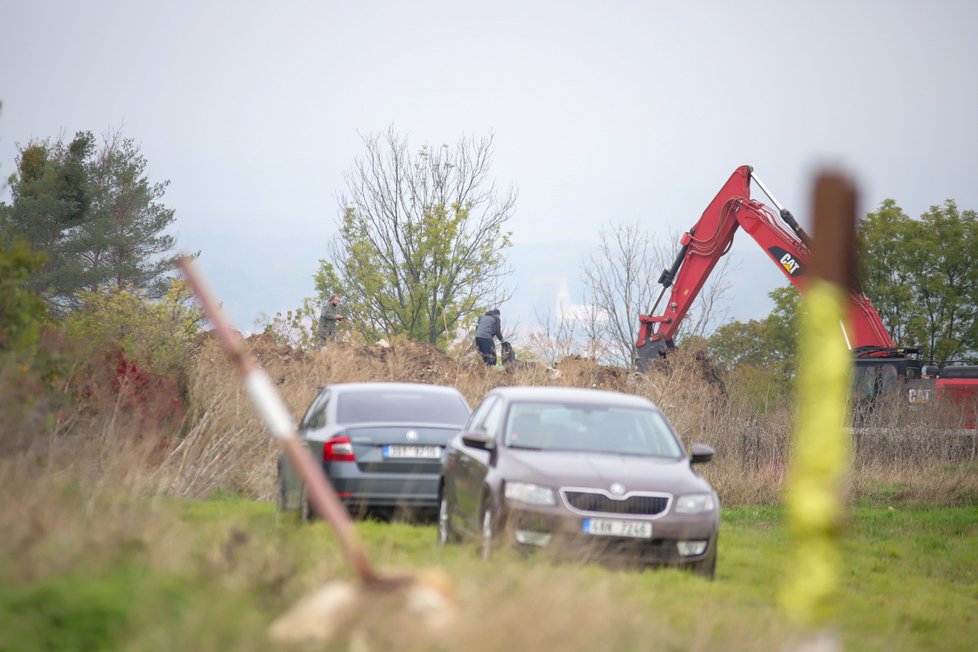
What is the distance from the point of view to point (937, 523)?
1923cm

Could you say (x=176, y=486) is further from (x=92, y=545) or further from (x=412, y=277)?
(x=412, y=277)

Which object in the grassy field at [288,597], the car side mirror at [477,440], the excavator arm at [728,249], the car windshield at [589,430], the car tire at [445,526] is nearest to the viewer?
the grassy field at [288,597]

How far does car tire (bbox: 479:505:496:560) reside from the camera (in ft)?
32.6

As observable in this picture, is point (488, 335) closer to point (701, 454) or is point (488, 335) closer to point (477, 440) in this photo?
point (701, 454)

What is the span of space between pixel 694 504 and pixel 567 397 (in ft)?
6.18

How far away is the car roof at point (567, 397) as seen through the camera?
11.9 metres

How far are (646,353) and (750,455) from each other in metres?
6.36

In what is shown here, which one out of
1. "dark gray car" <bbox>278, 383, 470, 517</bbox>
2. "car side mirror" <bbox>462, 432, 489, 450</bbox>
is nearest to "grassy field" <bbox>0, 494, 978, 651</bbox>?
"car side mirror" <bbox>462, 432, 489, 450</bbox>

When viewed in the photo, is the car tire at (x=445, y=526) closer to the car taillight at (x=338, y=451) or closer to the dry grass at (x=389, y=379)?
the car taillight at (x=338, y=451)

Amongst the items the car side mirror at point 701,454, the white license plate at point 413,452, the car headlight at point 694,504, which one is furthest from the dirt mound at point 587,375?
the car headlight at point 694,504

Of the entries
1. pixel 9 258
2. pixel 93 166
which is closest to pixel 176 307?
pixel 9 258

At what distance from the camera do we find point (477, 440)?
11117 mm

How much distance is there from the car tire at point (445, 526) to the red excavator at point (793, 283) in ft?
48.7

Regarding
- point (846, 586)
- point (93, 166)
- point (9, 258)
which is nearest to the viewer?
point (9, 258)
